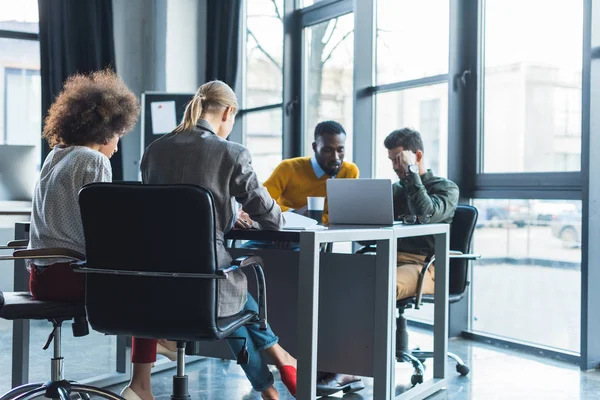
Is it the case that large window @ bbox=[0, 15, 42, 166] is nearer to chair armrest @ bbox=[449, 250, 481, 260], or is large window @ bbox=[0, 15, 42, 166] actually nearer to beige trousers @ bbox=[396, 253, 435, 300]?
beige trousers @ bbox=[396, 253, 435, 300]

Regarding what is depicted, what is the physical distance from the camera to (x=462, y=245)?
11.2 ft

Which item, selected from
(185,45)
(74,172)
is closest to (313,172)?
(74,172)

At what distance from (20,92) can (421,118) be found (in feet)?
12.2

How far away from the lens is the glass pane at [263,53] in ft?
19.5

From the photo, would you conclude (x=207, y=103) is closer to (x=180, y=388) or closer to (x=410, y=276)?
(x=180, y=388)

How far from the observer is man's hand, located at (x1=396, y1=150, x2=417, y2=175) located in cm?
344

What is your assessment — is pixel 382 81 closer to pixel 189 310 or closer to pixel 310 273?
pixel 310 273

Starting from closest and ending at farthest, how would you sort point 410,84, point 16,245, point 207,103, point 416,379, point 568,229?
point 207,103
point 16,245
point 416,379
point 568,229
point 410,84

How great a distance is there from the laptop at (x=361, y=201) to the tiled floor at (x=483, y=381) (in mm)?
787

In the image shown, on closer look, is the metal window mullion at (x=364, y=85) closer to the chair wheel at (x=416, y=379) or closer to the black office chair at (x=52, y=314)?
the chair wheel at (x=416, y=379)

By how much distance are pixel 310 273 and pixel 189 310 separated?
46 centimetres

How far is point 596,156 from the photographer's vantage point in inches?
136

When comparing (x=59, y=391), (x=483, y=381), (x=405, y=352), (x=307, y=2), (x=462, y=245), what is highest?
(x=307, y=2)

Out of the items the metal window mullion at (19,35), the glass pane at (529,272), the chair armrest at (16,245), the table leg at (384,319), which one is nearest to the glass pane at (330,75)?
the glass pane at (529,272)
